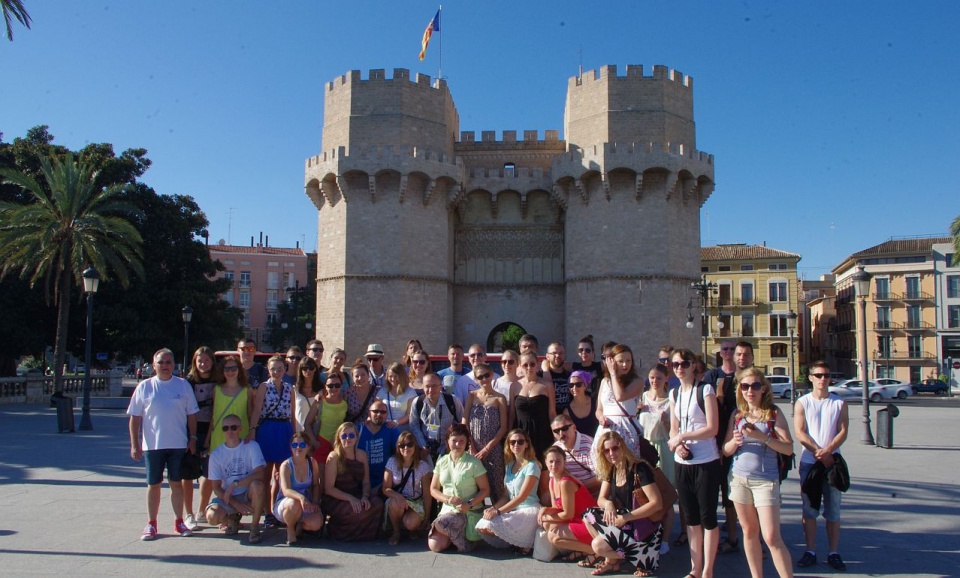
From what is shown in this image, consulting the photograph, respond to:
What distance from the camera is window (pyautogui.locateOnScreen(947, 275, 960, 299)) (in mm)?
40375

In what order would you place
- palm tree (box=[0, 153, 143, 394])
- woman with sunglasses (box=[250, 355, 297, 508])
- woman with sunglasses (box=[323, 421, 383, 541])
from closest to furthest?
woman with sunglasses (box=[323, 421, 383, 541])
woman with sunglasses (box=[250, 355, 297, 508])
palm tree (box=[0, 153, 143, 394])

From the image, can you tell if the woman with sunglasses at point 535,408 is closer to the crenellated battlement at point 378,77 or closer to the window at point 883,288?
the crenellated battlement at point 378,77

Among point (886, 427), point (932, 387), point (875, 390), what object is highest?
point (886, 427)

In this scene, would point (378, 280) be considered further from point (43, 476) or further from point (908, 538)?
point (908, 538)

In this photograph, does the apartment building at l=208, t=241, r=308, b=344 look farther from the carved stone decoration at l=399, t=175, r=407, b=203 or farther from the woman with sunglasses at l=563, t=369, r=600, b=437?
the woman with sunglasses at l=563, t=369, r=600, b=437

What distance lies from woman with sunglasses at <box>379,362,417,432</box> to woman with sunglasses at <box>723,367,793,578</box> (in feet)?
9.47

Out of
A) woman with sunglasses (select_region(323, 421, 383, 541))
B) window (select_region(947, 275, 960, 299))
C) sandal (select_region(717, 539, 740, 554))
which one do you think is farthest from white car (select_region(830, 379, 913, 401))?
woman with sunglasses (select_region(323, 421, 383, 541))

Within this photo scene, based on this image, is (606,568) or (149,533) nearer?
(606,568)

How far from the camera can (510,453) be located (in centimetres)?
585

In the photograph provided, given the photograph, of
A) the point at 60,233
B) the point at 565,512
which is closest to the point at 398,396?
the point at 565,512

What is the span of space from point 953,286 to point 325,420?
44.0 m

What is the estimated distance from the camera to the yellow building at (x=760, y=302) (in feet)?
140

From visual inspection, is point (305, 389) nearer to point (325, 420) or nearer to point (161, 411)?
point (325, 420)

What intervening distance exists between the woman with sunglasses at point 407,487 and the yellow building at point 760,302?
3876cm
